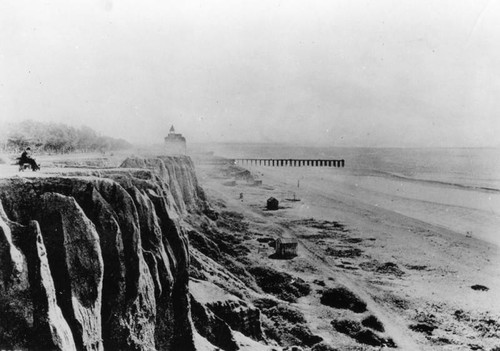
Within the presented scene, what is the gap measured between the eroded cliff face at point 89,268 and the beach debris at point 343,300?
13237 millimetres

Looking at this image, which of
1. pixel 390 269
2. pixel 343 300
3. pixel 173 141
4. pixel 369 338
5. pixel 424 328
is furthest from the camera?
pixel 173 141

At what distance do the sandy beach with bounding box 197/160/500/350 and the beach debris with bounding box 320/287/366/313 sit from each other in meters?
0.78

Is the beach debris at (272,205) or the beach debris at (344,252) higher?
the beach debris at (272,205)

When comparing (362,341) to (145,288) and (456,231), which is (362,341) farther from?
(456,231)

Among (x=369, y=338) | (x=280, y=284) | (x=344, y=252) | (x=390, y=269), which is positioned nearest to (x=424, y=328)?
(x=369, y=338)

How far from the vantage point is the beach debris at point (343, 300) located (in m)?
28.4

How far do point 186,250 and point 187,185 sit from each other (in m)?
26.8

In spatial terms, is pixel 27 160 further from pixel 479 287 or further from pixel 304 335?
pixel 479 287

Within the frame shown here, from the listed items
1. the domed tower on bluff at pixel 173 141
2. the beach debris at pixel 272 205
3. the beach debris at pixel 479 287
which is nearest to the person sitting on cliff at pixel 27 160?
the beach debris at pixel 479 287

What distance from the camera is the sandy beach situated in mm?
26875

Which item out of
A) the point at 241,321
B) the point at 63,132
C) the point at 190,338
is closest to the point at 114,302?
the point at 190,338

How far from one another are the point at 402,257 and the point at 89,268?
32.2m

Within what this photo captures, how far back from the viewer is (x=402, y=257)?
131 ft

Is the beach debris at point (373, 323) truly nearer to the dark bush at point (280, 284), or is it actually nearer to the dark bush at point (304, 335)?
the dark bush at point (304, 335)
